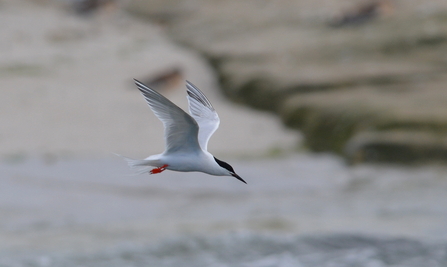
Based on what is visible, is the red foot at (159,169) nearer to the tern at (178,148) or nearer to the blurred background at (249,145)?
the tern at (178,148)

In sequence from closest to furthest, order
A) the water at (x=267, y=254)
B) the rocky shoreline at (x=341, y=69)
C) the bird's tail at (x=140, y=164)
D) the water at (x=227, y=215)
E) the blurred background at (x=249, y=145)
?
the bird's tail at (x=140, y=164)
the water at (x=267, y=254)
the water at (x=227, y=215)
the blurred background at (x=249, y=145)
the rocky shoreline at (x=341, y=69)

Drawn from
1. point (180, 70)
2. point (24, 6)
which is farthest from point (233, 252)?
point (24, 6)

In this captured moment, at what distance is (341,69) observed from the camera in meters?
15.2

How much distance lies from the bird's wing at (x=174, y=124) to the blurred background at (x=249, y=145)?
5.23m

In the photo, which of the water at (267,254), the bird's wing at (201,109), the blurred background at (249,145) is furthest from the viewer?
the blurred background at (249,145)

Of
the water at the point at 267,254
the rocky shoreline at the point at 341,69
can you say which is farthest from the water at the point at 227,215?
the rocky shoreline at the point at 341,69

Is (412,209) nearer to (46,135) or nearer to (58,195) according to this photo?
(58,195)

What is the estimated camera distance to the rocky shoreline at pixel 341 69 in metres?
12.3

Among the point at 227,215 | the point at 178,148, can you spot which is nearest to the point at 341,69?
the point at 227,215

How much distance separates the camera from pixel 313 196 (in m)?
11.0

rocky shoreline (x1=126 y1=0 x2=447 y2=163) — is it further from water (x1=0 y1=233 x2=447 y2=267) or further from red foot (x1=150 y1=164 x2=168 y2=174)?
red foot (x1=150 y1=164 x2=168 y2=174)

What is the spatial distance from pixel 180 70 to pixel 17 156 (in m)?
4.88

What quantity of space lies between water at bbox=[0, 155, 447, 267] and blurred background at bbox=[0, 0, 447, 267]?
0.03 meters

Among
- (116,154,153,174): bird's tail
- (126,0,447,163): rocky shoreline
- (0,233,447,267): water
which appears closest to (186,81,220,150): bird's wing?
(116,154,153,174): bird's tail
